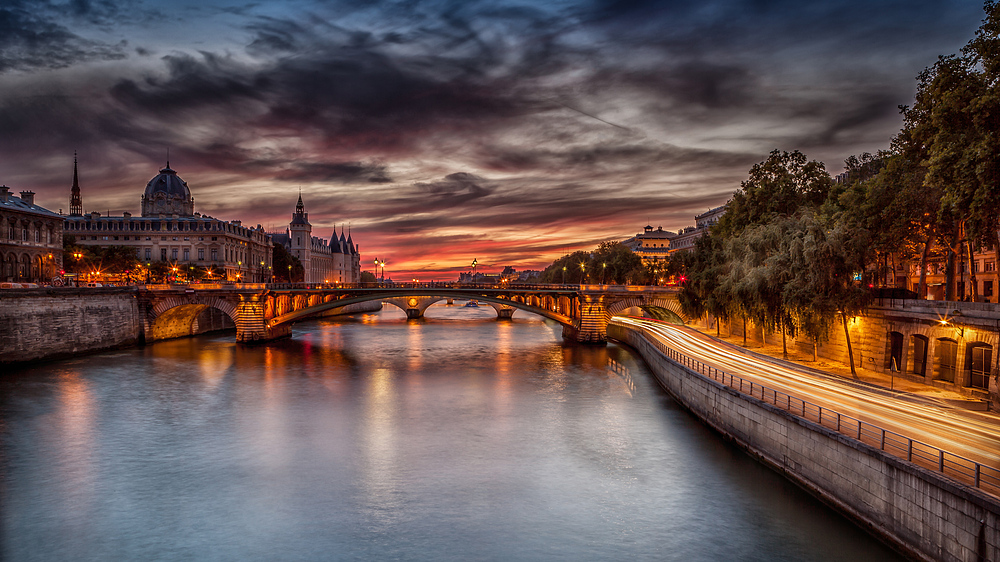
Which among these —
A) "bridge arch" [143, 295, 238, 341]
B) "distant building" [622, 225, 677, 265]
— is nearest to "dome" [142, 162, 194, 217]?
"bridge arch" [143, 295, 238, 341]

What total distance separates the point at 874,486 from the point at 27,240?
91663 mm

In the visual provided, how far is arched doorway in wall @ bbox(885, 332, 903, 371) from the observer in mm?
29484

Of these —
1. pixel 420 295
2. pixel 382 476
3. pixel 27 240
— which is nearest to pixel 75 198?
pixel 27 240

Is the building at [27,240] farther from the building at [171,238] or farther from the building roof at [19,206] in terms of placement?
the building at [171,238]

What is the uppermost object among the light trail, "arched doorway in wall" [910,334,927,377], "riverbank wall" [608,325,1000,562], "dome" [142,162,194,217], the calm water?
"dome" [142,162,194,217]

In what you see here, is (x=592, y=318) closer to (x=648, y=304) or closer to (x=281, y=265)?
(x=648, y=304)

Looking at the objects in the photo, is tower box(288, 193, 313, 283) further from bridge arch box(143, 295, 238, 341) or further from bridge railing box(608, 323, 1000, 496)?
bridge railing box(608, 323, 1000, 496)

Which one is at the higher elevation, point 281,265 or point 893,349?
point 281,265

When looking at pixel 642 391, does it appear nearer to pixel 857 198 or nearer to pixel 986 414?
pixel 857 198

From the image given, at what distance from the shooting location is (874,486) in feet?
52.8

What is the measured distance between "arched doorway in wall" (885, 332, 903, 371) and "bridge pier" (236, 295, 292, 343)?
62376 millimetres

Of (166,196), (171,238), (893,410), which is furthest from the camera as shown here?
(166,196)

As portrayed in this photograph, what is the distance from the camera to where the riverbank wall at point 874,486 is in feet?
41.9

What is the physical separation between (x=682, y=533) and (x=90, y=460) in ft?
81.3
